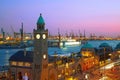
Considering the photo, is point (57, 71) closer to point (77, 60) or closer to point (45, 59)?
point (45, 59)

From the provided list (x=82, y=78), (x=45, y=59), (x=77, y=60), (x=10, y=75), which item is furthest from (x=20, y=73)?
(x=77, y=60)

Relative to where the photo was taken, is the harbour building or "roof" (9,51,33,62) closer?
the harbour building

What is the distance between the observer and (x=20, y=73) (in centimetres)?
4341

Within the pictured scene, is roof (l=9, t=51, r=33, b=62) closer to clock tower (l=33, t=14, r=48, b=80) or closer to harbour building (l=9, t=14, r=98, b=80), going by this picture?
harbour building (l=9, t=14, r=98, b=80)

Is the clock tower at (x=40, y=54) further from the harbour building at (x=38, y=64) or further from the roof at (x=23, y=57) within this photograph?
the roof at (x=23, y=57)

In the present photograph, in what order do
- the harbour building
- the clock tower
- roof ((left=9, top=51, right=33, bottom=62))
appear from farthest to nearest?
roof ((left=9, top=51, right=33, bottom=62))
the harbour building
the clock tower

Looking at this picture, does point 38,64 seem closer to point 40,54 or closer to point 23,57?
point 40,54

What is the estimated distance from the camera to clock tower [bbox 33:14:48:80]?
4125 cm

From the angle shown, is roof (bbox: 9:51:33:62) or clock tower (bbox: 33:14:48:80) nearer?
clock tower (bbox: 33:14:48:80)

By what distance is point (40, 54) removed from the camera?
41719mm

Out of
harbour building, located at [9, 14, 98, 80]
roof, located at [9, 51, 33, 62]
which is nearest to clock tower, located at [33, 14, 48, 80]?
harbour building, located at [9, 14, 98, 80]

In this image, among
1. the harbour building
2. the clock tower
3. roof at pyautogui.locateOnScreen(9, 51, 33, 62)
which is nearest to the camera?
the clock tower

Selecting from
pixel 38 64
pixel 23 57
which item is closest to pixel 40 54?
pixel 38 64

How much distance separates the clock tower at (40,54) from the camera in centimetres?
4125
